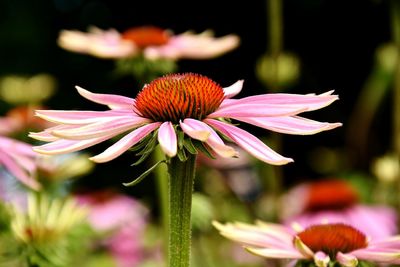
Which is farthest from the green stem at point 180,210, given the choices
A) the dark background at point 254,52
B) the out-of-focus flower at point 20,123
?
the dark background at point 254,52

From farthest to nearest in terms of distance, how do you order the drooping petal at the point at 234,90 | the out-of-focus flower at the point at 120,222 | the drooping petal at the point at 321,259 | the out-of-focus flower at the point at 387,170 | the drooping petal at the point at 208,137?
the out-of-focus flower at the point at 120,222
the out-of-focus flower at the point at 387,170
the drooping petal at the point at 234,90
the drooping petal at the point at 321,259
the drooping petal at the point at 208,137

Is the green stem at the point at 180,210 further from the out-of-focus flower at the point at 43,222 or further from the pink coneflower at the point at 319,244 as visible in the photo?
the out-of-focus flower at the point at 43,222

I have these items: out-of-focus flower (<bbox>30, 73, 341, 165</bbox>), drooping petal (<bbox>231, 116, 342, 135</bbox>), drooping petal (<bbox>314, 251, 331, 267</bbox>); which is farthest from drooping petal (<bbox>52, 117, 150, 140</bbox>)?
drooping petal (<bbox>314, 251, 331, 267</bbox>)

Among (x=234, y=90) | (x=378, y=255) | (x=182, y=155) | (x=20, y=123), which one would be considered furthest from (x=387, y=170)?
(x=182, y=155)

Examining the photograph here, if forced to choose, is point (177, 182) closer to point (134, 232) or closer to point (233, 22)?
point (134, 232)

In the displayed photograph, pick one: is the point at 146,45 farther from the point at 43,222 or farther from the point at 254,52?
the point at 254,52
